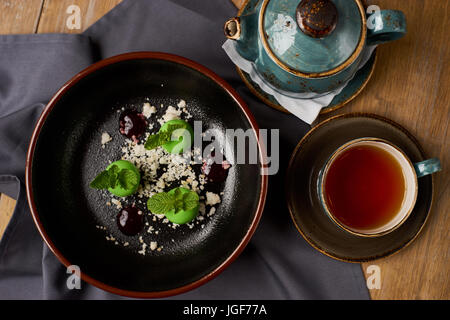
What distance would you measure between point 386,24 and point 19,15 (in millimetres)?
656

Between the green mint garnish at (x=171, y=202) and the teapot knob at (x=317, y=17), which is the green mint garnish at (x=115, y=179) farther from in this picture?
the teapot knob at (x=317, y=17)

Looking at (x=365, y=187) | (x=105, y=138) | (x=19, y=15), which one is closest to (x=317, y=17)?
(x=365, y=187)

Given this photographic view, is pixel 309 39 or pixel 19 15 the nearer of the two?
pixel 309 39

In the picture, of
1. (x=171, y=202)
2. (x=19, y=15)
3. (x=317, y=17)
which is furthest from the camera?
(x=19, y=15)

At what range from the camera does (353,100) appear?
28.1 inches

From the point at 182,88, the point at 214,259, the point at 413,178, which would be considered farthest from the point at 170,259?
the point at 413,178

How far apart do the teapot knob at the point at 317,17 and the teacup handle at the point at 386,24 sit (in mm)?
65

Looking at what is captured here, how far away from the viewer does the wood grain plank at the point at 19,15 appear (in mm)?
774

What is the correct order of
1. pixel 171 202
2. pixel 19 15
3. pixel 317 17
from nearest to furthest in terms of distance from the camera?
pixel 317 17 → pixel 171 202 → pixel 19 15

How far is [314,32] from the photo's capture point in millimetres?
531

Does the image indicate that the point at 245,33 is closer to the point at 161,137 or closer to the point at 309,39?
the point at 309,39

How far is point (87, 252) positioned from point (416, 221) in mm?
565

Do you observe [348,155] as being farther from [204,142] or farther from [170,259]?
[170,259]

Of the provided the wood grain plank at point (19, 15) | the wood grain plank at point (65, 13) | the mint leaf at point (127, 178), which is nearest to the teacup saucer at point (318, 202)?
the mint leaf at point (127, 178)
